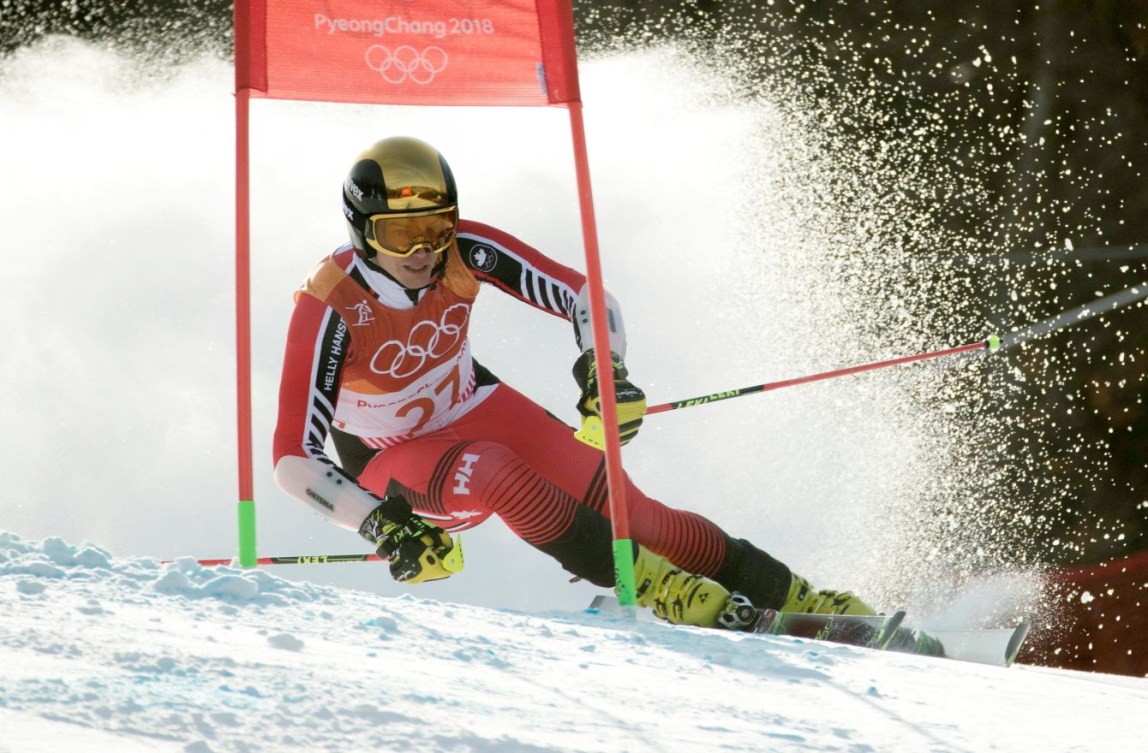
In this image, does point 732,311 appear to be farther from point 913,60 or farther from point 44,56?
point 44,56

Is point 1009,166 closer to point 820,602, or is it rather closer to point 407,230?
point 820,602

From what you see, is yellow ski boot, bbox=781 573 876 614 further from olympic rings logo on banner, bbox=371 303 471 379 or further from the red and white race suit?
olympic rings logo on banner, bbox=371 303 471 379

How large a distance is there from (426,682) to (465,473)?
53.6 inches

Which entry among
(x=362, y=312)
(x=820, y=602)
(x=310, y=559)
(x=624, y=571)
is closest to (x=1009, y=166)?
(x=820, y=602)

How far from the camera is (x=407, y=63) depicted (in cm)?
309

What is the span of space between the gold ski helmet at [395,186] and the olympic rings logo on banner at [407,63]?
0.25 m

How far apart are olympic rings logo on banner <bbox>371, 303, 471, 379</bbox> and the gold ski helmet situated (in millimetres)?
272

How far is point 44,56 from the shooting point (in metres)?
8.07

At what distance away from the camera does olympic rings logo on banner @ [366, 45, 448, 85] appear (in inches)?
121

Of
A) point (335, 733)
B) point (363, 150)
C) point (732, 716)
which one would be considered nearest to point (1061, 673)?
point (732, 716)

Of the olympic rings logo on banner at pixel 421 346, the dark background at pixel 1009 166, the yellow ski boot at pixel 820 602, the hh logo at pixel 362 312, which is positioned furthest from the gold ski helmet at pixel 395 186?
the dark background at pixel 1009 166

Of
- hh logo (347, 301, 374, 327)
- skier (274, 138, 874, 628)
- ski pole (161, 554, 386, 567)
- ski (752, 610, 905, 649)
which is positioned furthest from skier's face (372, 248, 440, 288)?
ski (752, 610, 905, 649)

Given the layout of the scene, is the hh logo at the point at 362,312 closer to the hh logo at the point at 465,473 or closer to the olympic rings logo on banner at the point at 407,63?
the hh logo at the point at 465,473

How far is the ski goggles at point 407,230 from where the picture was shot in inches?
129
